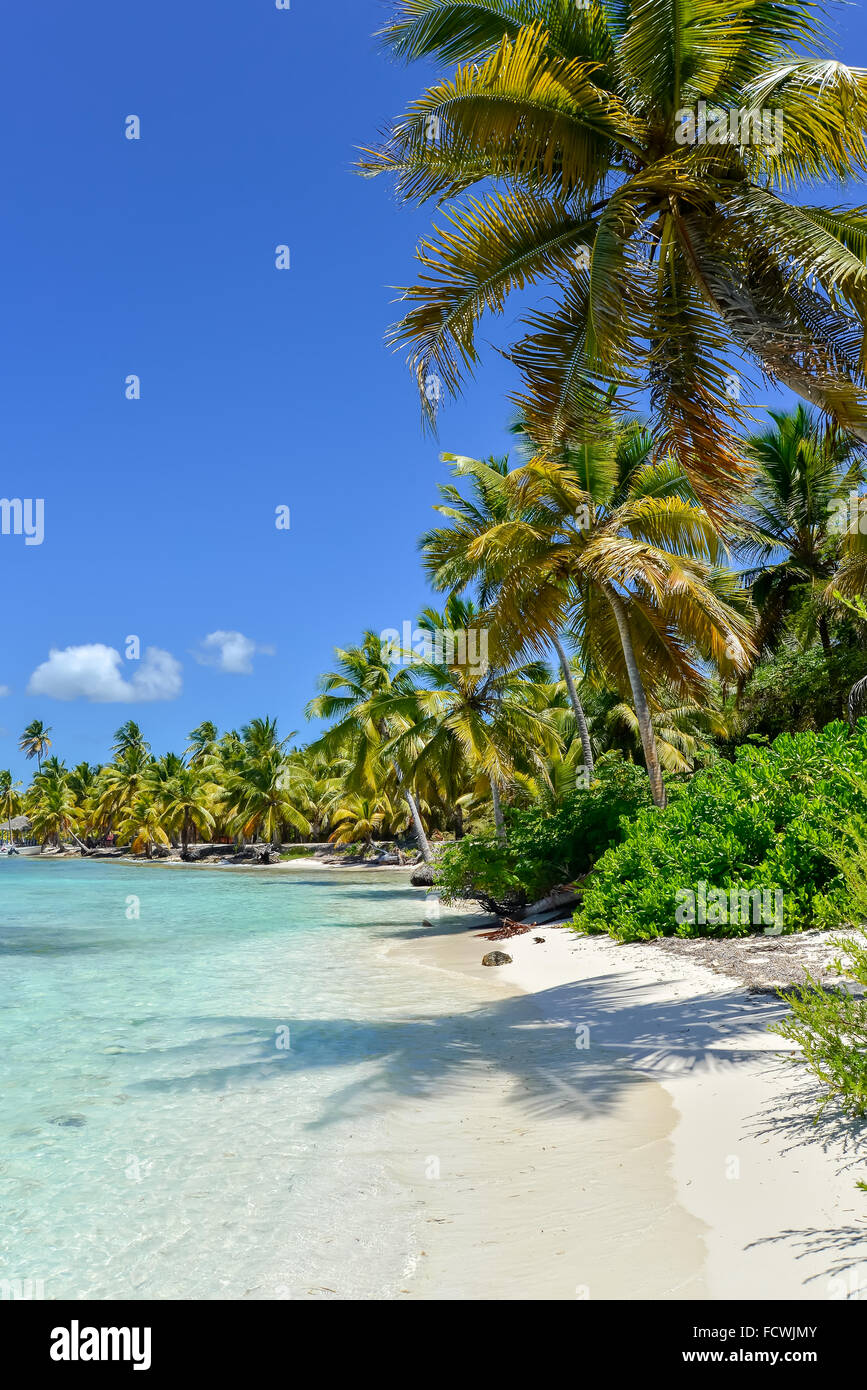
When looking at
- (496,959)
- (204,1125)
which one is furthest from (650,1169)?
(496,959)

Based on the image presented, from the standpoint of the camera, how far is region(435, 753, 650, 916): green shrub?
17.0 m

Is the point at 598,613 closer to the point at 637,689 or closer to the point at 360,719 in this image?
the point at 637,689

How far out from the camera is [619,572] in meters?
14.3

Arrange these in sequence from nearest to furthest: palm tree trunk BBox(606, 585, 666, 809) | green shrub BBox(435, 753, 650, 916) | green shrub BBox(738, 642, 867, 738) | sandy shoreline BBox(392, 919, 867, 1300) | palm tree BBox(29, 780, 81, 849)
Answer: sandy shoreline BBox(392, 919, 867, 1300) → palm tree trunk BBox(606, 585, 666, 809) → green shrub BBox(435, 753, 650, 916) → green shrub BBox(738, 642, 867, 738) → palm tree BBox(29, 780, 81, 849)

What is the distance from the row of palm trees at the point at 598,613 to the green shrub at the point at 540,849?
128 centimetres

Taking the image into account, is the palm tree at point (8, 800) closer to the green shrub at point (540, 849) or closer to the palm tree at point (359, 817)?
the palm tree at point (359, 817)

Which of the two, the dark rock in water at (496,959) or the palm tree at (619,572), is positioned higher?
the palm tree at (619,572)

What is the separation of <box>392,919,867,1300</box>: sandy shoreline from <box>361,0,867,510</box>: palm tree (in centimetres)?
528

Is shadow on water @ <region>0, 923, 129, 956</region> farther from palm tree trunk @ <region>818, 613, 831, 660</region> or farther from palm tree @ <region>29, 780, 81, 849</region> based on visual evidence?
palm tree @ <region>29, 780, 81, 849</region>

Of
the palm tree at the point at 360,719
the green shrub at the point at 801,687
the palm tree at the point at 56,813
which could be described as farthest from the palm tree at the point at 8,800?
the green shrub at the point at 801,687

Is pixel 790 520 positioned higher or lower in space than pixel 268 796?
higher

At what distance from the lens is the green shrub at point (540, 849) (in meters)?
17.0

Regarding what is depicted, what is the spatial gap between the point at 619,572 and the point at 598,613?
2478 mm

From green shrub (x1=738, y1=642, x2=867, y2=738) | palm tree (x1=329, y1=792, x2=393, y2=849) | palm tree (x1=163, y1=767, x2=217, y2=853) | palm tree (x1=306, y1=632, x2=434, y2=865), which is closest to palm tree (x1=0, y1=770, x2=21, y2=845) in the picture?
palm tree (x1=163, y1=767, x2=217, y2=853)
